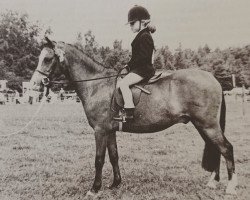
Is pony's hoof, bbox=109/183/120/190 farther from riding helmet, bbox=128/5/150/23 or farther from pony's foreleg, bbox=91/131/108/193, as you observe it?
riding helmet, bbox=128/5/150/23

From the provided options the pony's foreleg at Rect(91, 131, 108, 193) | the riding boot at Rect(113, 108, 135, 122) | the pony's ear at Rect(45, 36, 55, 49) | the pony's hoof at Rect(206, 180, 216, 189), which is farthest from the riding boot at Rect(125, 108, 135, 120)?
the pony's hoof at Rect(206, 180, 216, 189)

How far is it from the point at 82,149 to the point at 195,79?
4592 millimetres

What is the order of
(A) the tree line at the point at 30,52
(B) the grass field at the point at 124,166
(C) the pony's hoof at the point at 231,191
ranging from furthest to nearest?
(A) the tree line at the point at 30,52
(B) the grass field at the point at 124,166
(C) the pony's hoof at the point at 231,191

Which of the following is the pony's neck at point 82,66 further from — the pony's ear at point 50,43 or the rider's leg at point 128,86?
the rider's leg at point 128,86

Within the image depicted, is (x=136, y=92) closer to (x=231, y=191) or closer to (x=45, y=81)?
(x=45, y=81)

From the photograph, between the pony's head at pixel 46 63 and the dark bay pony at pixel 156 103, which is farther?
the pony's head at pixel 46 63

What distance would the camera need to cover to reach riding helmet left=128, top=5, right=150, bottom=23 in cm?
637

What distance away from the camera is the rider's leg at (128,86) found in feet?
20.9

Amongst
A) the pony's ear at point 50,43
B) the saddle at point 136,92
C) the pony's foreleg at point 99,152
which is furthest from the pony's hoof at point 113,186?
the pony's ear at point 50,43

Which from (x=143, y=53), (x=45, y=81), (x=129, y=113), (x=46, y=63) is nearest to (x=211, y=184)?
(x=129, y=113)

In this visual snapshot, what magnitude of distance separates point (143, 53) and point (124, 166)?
276cm

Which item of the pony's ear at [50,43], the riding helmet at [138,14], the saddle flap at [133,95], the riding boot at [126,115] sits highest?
the riding helmet at [138,14]

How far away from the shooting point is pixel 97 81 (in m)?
6.77

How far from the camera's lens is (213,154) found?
6.71 meters
